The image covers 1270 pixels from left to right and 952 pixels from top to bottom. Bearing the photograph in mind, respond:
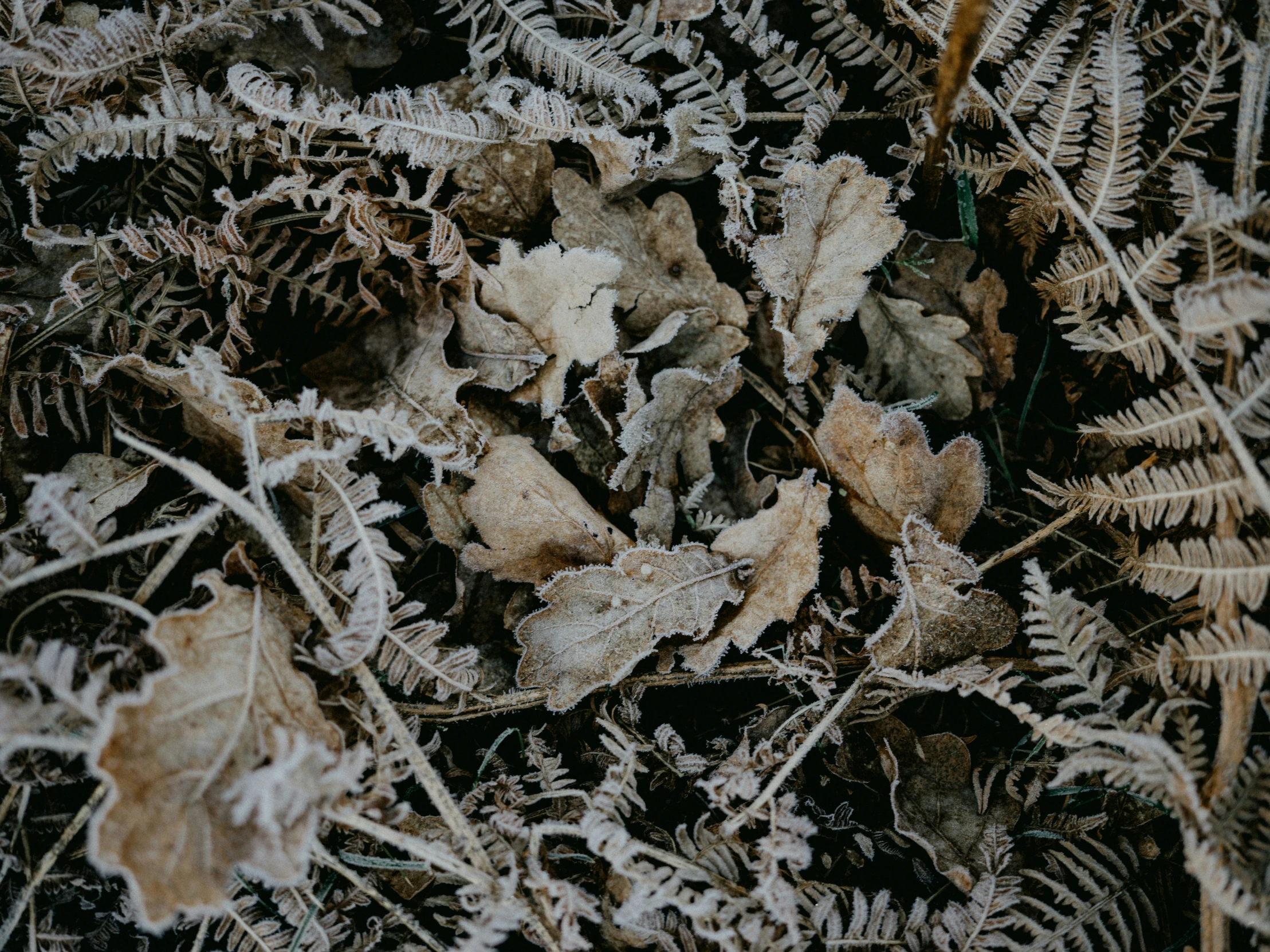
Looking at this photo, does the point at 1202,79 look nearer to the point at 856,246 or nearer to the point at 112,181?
the point at 856,246

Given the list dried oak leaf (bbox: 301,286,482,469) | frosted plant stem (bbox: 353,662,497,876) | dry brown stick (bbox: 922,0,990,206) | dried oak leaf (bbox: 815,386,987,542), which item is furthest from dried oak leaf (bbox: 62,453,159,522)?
dry brown stick (bbox: 922,0,990,206)

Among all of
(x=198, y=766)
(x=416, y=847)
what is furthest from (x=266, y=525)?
(x=416, y=847)

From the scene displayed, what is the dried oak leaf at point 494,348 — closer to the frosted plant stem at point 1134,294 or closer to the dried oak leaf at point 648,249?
the dried oak leaf at point 648,249

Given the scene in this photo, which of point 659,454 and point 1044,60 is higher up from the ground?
point 1044,60

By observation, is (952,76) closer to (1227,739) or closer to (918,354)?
(918,354)

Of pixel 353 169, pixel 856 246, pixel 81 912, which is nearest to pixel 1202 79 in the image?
pixel 856 246

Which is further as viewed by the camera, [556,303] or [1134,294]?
[556,303]
